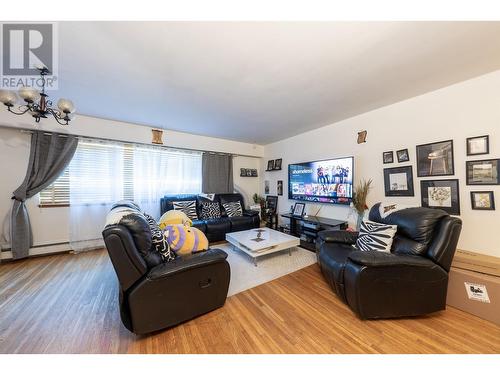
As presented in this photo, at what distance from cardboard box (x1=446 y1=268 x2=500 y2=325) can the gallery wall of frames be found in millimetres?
851

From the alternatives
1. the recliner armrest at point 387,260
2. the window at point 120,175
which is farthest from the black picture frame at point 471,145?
the window at point 120,175

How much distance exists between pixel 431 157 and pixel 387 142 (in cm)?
56

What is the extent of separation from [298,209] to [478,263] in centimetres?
249

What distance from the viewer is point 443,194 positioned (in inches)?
84.3

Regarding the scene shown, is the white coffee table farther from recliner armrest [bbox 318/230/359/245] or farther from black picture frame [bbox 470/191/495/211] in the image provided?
black picture frame [bbox 470/191/495/211]

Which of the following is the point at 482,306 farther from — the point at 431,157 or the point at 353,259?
the point at 431,157

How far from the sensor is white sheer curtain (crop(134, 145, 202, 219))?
11.7ft

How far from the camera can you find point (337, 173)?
314 cm

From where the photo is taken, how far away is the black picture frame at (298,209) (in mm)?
3762

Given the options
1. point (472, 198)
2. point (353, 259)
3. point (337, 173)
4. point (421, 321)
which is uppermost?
point (337, 173)

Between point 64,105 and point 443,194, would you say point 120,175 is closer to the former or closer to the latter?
point 64,105

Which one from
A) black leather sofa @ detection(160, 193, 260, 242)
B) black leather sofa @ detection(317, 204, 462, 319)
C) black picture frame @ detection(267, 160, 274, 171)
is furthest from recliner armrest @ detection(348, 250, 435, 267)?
black picture frame @ detection(267, 160, 274, 171)
